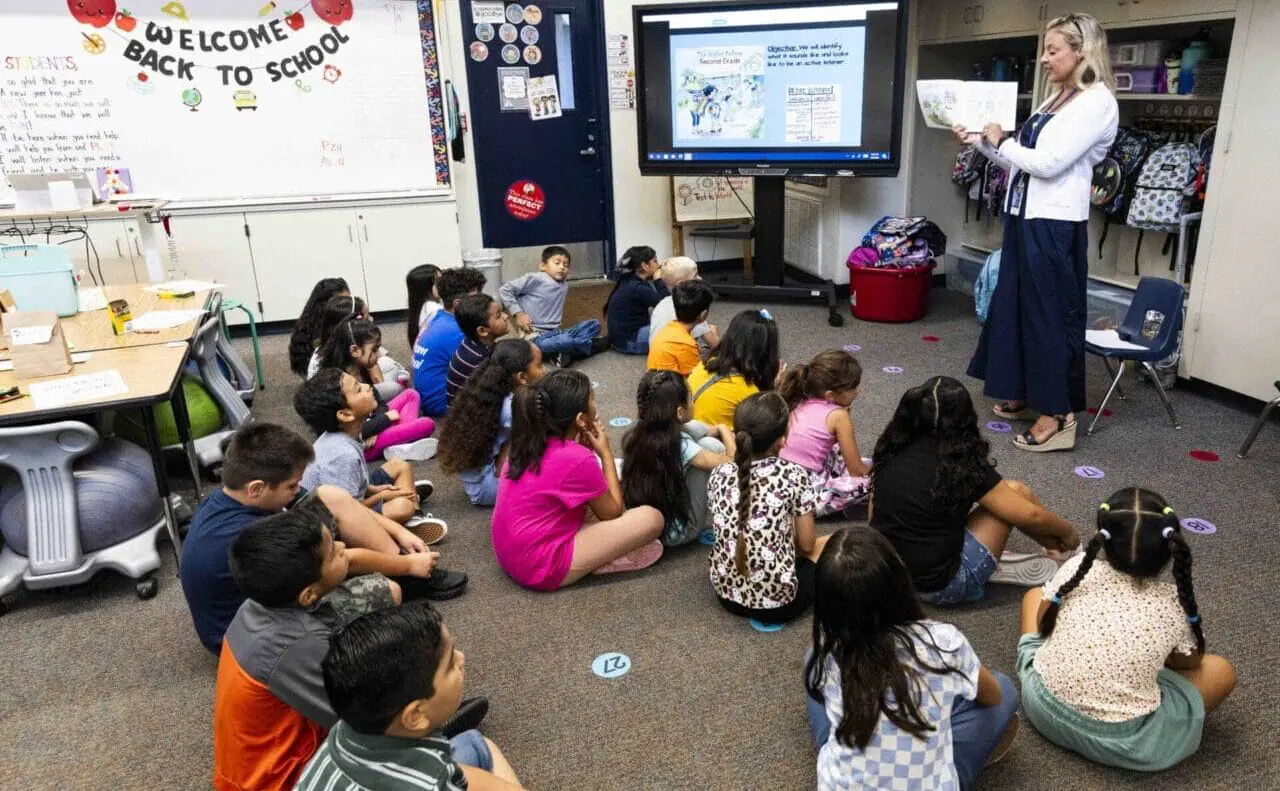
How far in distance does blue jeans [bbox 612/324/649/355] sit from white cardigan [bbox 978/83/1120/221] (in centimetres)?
193

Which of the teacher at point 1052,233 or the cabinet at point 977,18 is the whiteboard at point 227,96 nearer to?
the cabinet at point 977,18

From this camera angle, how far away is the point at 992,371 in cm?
363

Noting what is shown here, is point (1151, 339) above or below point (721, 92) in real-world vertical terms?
below

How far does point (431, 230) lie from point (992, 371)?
3406mm

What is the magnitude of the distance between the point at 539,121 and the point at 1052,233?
3669 millimetres

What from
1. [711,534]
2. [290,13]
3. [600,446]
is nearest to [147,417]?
[600,446]

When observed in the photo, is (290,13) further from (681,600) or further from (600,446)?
(681,600)

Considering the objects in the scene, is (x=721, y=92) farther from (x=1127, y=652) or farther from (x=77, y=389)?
(x=1127, y=652)

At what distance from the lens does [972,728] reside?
1.69m

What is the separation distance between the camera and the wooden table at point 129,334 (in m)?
3.15

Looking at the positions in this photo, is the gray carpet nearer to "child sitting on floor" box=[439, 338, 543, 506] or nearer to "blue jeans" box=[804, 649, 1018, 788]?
"blue jeans" box=[804, 649, 1018, 788]

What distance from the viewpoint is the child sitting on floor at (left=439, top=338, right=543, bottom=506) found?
2.86 metres

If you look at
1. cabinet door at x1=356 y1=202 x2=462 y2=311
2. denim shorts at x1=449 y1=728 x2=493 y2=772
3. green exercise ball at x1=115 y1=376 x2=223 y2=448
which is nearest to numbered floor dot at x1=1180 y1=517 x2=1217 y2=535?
denim shorts at x1=449 y1=728 x2=493 y2=772

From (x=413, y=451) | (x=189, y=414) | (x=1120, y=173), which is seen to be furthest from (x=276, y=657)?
(x=1120, y=173)
